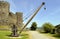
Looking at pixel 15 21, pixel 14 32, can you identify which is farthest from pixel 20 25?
pixel 14 32

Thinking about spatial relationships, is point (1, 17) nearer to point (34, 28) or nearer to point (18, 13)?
point (18, 13)

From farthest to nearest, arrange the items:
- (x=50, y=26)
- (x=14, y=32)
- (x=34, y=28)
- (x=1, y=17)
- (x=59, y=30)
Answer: (x=34, y=28), (x=1, y=17), (x=50, y=26), (x=59, y=30), (x=14, y=32)

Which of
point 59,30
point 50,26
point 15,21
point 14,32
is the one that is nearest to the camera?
point 14,32

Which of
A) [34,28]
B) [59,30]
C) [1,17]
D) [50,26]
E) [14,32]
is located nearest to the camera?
[14,32]

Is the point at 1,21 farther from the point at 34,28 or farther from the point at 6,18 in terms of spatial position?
the point at 34,28

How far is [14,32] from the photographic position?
3014 cm

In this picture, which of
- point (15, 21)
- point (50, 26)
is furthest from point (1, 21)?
point (50, 26)

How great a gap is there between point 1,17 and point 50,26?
22488 mm

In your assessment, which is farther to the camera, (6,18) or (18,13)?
(18,13)

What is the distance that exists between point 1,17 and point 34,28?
17.4 meters

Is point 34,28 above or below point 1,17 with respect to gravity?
below

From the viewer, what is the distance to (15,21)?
227 feet

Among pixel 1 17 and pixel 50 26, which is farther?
pixel 1 17

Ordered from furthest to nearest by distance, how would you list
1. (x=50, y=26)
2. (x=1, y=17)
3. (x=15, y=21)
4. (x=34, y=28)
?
(x=34, y=28) < (x=15, y=21) < (x=1, y=17) < (x=50, y=26)
